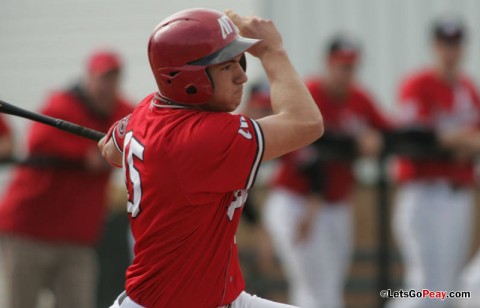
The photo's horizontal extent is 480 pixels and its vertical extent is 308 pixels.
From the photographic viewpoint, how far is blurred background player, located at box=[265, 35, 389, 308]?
24.2ft

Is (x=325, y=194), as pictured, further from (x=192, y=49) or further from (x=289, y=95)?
(x=192, y=49)

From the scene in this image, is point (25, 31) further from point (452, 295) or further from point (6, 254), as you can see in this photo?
point (452, 295)

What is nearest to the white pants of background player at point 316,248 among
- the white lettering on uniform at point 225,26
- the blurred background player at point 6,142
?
the blurred background player at point 6,142

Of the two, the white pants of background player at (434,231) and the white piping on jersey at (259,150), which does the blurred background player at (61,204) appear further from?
the white piping on jersey at (259,150)

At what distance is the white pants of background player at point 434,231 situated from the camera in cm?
731

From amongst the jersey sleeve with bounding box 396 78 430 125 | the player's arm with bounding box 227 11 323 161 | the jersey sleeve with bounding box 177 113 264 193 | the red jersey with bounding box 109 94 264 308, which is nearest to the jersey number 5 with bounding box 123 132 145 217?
the red jersey with bounding box 109 94 264 308

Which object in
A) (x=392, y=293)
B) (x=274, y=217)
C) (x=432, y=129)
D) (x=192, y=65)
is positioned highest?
(x=192, y=65)

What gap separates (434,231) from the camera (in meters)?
7.30

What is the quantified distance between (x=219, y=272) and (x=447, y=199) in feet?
13.3

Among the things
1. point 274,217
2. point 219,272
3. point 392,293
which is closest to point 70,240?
point 274,217

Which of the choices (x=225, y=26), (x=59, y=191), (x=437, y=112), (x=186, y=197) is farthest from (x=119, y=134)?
(x=437, y=112)

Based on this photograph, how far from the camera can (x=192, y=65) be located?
346 cm

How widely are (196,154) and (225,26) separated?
435mm

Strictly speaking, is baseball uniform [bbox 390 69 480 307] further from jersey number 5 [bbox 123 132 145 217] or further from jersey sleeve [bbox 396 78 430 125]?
jersey number 5 [bbox 123 132 145 217]
